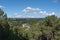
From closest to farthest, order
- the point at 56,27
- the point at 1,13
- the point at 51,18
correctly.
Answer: the point at 1,13, the point at 56,27, the point at 51,18

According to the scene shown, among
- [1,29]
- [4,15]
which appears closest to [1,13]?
[4,15]

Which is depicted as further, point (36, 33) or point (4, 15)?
point (36, 33)

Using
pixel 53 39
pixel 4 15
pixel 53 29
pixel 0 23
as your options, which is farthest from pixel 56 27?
pixel 0 23

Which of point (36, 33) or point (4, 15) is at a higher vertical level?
point (4, 15)

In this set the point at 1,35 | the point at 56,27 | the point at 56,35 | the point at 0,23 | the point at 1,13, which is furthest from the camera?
the point at 56,27

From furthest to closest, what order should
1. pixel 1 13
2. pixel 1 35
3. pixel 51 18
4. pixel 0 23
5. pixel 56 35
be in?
1. pixel 51 18
2. pixel 56 35
3. pixel 1 13
4. pixel 0 23
5. pixel 1 35

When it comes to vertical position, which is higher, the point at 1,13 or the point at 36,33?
the point at 1,13

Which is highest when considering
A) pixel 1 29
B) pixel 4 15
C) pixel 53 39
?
pixel 4 15

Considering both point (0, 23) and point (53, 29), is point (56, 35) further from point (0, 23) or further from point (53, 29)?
point (0, 23)

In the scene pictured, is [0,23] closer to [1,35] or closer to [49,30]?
[1,35]
